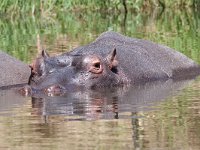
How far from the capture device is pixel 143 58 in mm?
12750

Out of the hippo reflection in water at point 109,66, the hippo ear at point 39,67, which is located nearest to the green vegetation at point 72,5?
the hippo reflection in water at point 109,66

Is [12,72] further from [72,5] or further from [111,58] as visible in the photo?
[72,5]

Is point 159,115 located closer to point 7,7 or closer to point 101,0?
point 7,7

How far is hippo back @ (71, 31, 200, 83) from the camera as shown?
12.3m

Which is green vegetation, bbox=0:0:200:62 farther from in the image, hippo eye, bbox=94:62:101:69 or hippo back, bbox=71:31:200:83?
hippo eye, bbox=94:62:101:69

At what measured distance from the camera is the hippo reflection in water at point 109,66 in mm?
11203

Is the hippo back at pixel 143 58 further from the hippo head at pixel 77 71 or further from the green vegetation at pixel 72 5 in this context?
the green vegetation at pixel 72 5

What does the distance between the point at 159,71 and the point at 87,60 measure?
165cm

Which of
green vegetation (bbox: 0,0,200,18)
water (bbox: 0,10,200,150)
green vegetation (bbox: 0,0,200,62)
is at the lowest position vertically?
water (bbox: 0,10,200,150)

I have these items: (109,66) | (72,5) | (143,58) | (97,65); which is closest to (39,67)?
(97,65)

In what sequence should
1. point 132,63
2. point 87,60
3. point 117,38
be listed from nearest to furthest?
1. point 87,60
2. point 132,63
3. point 117,38

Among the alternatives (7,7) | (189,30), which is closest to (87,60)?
(189,30)

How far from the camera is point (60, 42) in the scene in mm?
17953

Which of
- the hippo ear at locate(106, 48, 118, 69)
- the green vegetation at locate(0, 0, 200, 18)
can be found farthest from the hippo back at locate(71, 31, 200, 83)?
the green vegetation at locate(0, 0, 200, 18)
